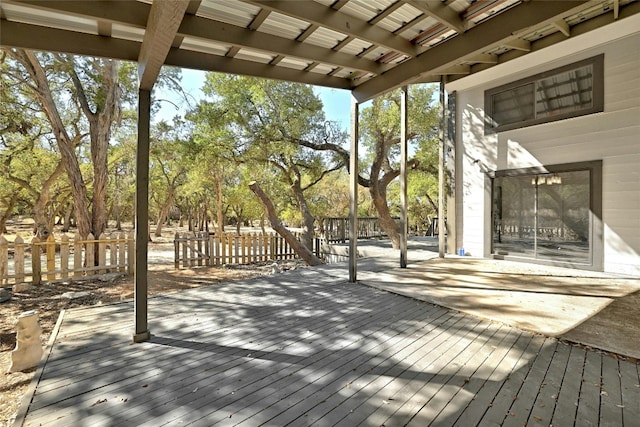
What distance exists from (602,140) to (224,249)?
937cm

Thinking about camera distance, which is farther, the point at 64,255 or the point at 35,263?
the point at 64,255

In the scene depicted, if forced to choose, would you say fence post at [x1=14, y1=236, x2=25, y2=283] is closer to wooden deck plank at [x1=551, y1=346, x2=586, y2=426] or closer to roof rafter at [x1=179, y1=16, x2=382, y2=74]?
roof rafter at [x1=179, y1=16, x2=382, y2=74]

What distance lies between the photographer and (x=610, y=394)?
196 cm

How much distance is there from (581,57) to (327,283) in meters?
6.57

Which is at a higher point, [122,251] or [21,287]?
[122,251]

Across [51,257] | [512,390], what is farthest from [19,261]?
[512,390]

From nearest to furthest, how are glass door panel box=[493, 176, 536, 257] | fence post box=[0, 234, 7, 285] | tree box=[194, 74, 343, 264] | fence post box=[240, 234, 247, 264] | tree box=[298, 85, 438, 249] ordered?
fence post box=[0, 234, 7, 285], glass door panel box=[493, 176, 536, 257], tree box=[298, 85, 438, 249], tree box=[194, 74, 343, 264], fence post box=[240, 234, 247, 264]

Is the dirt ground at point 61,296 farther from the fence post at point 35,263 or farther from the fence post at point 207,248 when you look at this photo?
the fence post at point 207,248

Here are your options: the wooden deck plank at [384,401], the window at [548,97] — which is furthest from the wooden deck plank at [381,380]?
the window at [548,97]

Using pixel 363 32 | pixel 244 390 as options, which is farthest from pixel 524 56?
pixel 244 390

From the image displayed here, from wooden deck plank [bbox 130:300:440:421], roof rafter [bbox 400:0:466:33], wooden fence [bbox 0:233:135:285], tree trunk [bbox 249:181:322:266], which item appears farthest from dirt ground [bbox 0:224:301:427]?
roof rafter [bbox 400:0:466:33]

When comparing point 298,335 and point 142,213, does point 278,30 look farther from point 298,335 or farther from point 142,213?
point 298,335

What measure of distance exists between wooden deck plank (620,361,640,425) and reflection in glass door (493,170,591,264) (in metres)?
4.46

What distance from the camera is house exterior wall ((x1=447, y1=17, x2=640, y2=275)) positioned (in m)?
5.17
